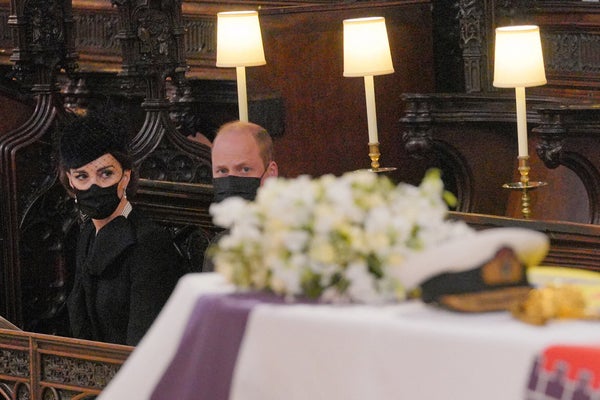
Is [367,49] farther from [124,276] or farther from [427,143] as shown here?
[124,276]

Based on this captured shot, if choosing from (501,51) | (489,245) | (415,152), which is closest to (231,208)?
(489,245)

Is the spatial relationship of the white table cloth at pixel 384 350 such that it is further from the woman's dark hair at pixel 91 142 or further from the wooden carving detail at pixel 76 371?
the woman's dark hair at pixel 91 142

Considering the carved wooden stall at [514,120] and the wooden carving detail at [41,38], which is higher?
the wooden carving detail at [41,38]

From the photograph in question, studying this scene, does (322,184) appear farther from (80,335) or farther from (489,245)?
(80,335)

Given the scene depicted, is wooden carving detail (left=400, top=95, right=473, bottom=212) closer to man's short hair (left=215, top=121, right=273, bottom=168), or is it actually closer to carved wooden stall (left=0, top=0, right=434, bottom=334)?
carved wooden stall (left=0, top=0, right=434, bottom=334)

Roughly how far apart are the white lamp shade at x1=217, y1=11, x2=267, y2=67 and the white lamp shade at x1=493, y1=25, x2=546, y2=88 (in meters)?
1.24

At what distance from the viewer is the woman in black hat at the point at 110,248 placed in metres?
4.99

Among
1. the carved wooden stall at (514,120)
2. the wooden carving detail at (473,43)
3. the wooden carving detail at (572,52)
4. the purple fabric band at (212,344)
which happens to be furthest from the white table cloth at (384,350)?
the wooden carving detail at (473,43)

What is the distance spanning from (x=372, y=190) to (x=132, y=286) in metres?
2.22

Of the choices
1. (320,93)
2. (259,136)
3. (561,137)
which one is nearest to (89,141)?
(259,136)

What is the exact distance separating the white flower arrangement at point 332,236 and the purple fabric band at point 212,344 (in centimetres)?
5

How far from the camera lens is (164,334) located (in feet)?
9.95

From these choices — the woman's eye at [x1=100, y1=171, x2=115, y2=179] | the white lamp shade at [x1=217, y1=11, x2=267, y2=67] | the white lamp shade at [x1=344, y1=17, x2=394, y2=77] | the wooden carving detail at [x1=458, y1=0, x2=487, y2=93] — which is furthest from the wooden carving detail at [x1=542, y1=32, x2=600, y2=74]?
the woman's eye at [x1=100, y1=171, x2=115, y2=179]

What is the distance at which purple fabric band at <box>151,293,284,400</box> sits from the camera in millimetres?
2863
